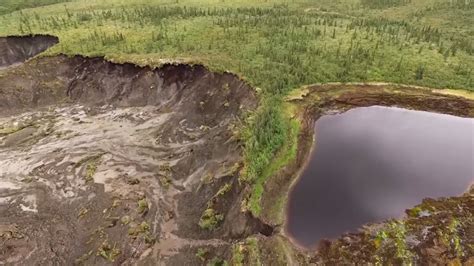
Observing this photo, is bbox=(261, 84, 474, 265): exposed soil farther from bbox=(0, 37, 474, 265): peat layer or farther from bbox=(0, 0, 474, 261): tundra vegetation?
bbox=(0, 0, 474, 261): tundra vegetation

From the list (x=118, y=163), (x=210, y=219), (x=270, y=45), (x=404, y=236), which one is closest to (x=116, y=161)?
(x=118, y=163)

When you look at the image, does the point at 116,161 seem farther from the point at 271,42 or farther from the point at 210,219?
the point at 271,42

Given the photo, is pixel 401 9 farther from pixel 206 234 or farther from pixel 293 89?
pixel 206 234

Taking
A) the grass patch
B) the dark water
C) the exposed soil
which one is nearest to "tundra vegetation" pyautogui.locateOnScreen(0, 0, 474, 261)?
the grass patch

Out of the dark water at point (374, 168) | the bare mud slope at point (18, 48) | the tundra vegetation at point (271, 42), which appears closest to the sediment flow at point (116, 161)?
the tundra vegetation at point (271, 42)

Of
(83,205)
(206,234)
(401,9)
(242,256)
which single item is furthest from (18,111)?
(401,9)
